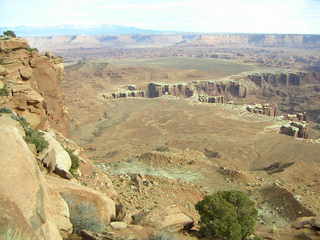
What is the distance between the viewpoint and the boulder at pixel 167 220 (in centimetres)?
975

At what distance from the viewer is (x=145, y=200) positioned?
15195 millimetres

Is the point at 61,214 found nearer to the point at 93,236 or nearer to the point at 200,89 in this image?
the point at 93,236

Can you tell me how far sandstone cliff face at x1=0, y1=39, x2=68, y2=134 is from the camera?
18984 mm

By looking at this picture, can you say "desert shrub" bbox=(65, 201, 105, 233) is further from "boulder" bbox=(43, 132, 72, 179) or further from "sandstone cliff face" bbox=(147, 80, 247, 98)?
"sandstone cliff face" bbox=(147, 80, 247, 98)

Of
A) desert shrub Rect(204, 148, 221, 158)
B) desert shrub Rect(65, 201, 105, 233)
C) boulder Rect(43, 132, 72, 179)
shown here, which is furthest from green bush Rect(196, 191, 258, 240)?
desert shrub Rect(204, 148, 221, 158)

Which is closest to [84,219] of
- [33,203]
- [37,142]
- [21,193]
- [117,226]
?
[117,226]

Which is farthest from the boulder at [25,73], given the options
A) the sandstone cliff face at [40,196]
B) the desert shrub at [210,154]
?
the desert shrub at [210,154]

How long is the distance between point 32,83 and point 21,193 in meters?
19.7

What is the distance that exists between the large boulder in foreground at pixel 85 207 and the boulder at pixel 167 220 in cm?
110

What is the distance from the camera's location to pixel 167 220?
393 inches

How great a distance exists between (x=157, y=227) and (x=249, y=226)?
3.63 metres

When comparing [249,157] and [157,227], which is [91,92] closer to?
[249,157]

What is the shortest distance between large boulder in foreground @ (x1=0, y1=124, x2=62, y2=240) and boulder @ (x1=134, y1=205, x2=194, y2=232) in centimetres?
380

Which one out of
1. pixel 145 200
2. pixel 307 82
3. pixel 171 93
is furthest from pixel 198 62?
pixel 145 200
